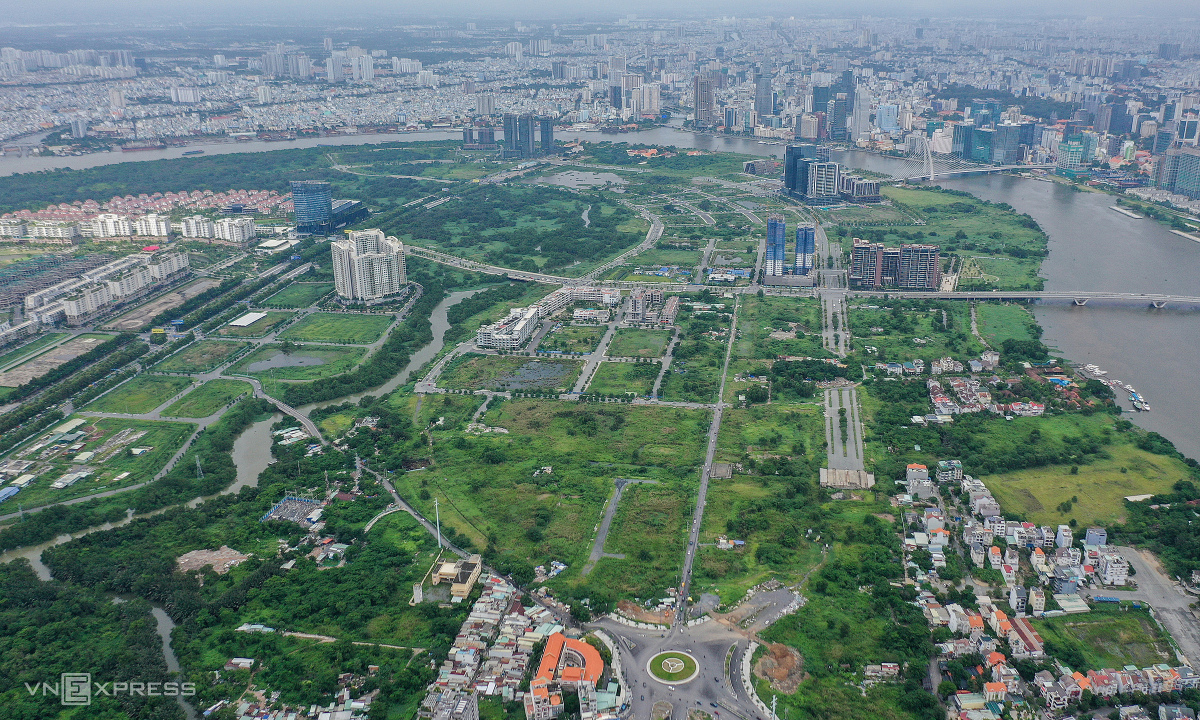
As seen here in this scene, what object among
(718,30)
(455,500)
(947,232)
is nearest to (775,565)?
(455,500)

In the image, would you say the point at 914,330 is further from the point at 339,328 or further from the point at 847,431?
the point at 339,328

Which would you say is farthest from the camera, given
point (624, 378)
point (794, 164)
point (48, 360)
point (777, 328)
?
point (794, 164)

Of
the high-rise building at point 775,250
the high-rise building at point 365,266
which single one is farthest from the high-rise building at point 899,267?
the high-rise building at point 365,266

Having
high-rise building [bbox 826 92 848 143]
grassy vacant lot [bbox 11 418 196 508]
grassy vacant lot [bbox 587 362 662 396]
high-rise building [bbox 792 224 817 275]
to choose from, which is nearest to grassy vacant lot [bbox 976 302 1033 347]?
high-rise building [bbox 792 224 817 275]

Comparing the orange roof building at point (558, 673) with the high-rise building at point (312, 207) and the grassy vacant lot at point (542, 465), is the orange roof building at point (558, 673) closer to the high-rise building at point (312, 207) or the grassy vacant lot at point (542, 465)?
the grassy vacant lot at point (542, 465)

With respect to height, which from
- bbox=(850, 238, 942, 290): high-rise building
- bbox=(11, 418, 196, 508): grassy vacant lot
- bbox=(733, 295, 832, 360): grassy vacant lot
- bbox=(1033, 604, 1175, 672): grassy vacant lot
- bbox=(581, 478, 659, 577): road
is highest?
bbox=(850, 238, 942, 290): high-rise building

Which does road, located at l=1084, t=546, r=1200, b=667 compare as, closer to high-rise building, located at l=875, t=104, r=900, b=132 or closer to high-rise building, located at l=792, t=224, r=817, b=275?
high-rise building, located at l=792, t=224, r=817, b=275

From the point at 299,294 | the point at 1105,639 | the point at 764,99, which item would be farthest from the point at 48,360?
the point at 764,99
